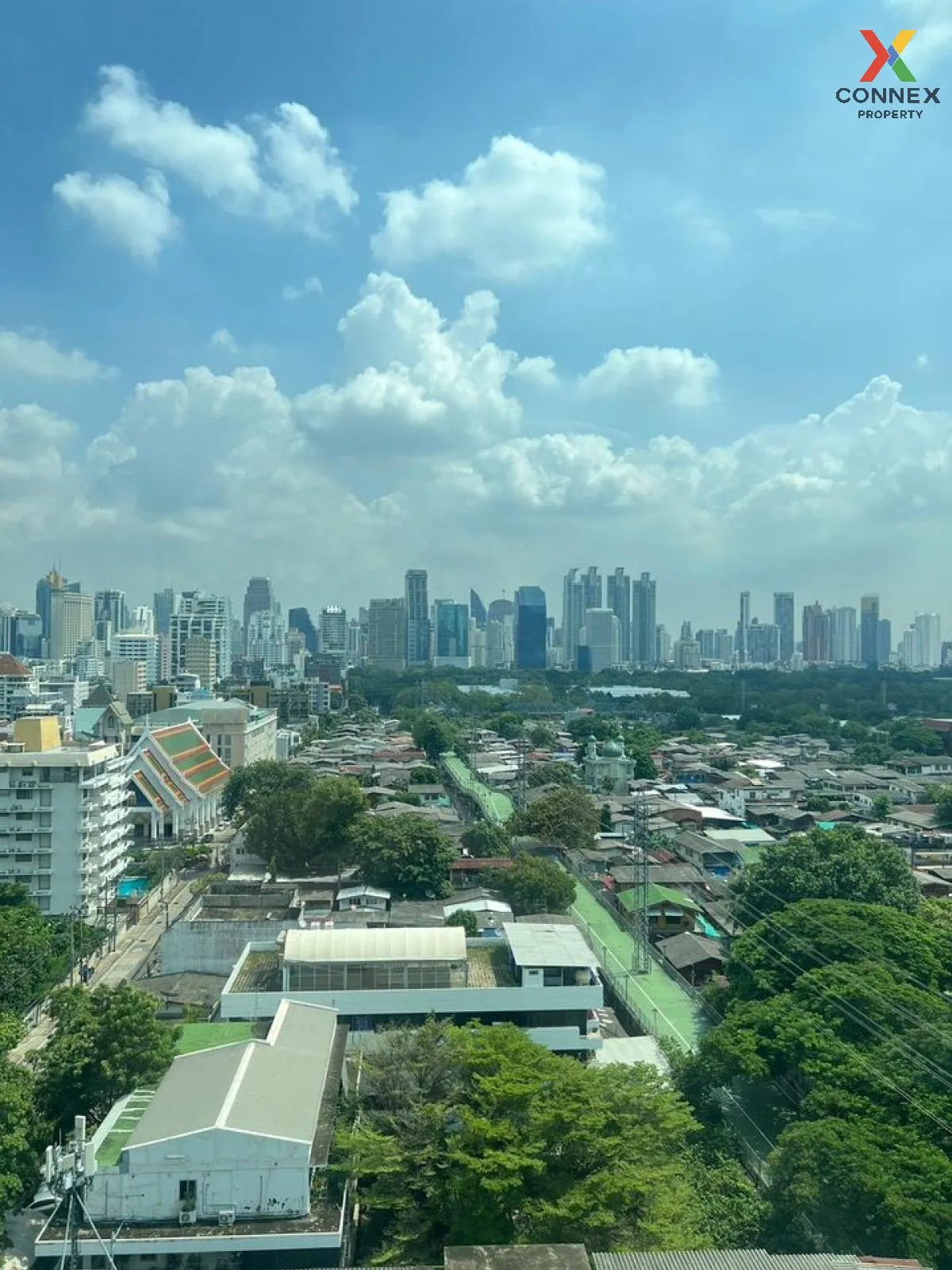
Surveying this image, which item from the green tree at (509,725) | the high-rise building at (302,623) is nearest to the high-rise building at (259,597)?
the high-rise building at (302,623)

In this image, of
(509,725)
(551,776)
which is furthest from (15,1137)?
(509,725)

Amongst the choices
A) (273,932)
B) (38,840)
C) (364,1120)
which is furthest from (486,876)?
(364,1120)

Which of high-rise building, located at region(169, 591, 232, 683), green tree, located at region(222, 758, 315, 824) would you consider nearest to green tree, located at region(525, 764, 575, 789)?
green tree, located at region(222, 758, 315, 824)

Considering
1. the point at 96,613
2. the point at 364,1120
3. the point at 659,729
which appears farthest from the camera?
the point at 96,613

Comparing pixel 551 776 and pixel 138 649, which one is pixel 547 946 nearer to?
pixel 551 776

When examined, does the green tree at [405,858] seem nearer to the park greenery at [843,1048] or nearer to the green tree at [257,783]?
the park greenery at [843,1048]

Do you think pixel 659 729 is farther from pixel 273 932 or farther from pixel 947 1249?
pixel 947 1249
